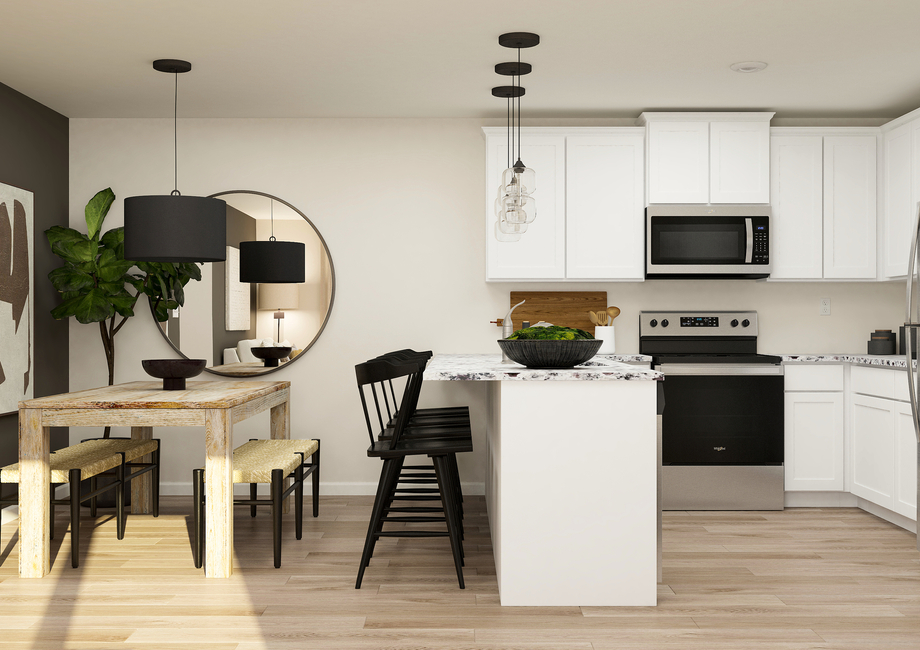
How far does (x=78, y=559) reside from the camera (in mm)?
3287

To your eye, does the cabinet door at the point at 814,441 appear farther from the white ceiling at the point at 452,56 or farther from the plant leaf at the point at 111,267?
the plant leaf at the point at 111,267

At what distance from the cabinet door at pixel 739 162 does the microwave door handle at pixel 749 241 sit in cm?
14

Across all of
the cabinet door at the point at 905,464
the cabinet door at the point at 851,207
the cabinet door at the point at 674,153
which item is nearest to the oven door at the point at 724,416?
the cabinet door at the point at 905,464

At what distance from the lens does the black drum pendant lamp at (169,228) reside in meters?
3.28

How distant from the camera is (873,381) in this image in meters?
4.13

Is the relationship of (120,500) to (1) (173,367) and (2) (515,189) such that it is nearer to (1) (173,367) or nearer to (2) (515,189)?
(1) (173,367)

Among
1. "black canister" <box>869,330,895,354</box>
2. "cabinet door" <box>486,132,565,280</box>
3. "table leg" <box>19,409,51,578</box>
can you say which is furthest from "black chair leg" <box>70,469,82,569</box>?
"black canister" <box>869,330,895,354</box>

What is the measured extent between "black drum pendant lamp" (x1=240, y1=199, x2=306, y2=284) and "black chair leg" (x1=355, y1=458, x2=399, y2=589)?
192 centimetres

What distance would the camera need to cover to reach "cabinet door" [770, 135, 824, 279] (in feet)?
14.8

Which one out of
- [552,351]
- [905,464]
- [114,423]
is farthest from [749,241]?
[114,423]

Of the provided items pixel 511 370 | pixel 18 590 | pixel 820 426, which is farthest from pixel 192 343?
pixel 820 426

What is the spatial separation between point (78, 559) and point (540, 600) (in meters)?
2.09

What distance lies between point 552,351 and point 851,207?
2824 mm

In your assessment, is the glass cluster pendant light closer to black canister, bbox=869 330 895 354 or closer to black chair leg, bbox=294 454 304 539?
black chair leg, bbox=294 454 304 539
